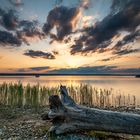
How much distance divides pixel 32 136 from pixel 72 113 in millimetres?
1401

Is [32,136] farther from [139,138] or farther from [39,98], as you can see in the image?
[39,98]

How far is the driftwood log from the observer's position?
5.99 metres

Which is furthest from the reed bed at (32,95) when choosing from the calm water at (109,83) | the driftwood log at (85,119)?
the driftwood log at (85,119)

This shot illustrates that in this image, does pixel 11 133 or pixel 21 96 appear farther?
pixel 21 96

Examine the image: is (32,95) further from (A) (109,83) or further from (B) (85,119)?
(A) (109,83)

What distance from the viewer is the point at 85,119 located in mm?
6324

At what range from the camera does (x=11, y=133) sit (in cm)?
732

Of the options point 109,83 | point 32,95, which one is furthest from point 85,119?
point 109,83

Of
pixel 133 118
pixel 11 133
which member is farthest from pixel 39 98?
pixel 133 118

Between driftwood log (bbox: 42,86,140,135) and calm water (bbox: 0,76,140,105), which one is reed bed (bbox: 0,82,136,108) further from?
driftwood log (bbox: 42,86,140,135)

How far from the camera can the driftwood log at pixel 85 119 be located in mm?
5995

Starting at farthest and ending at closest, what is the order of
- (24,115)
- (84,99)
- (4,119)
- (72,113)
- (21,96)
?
(84,99), (21,96), (24,115), (4,119), (72,113)

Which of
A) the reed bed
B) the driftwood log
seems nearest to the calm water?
the reed bed

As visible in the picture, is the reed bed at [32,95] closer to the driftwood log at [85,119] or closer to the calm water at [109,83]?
the calm water at [109,83]
